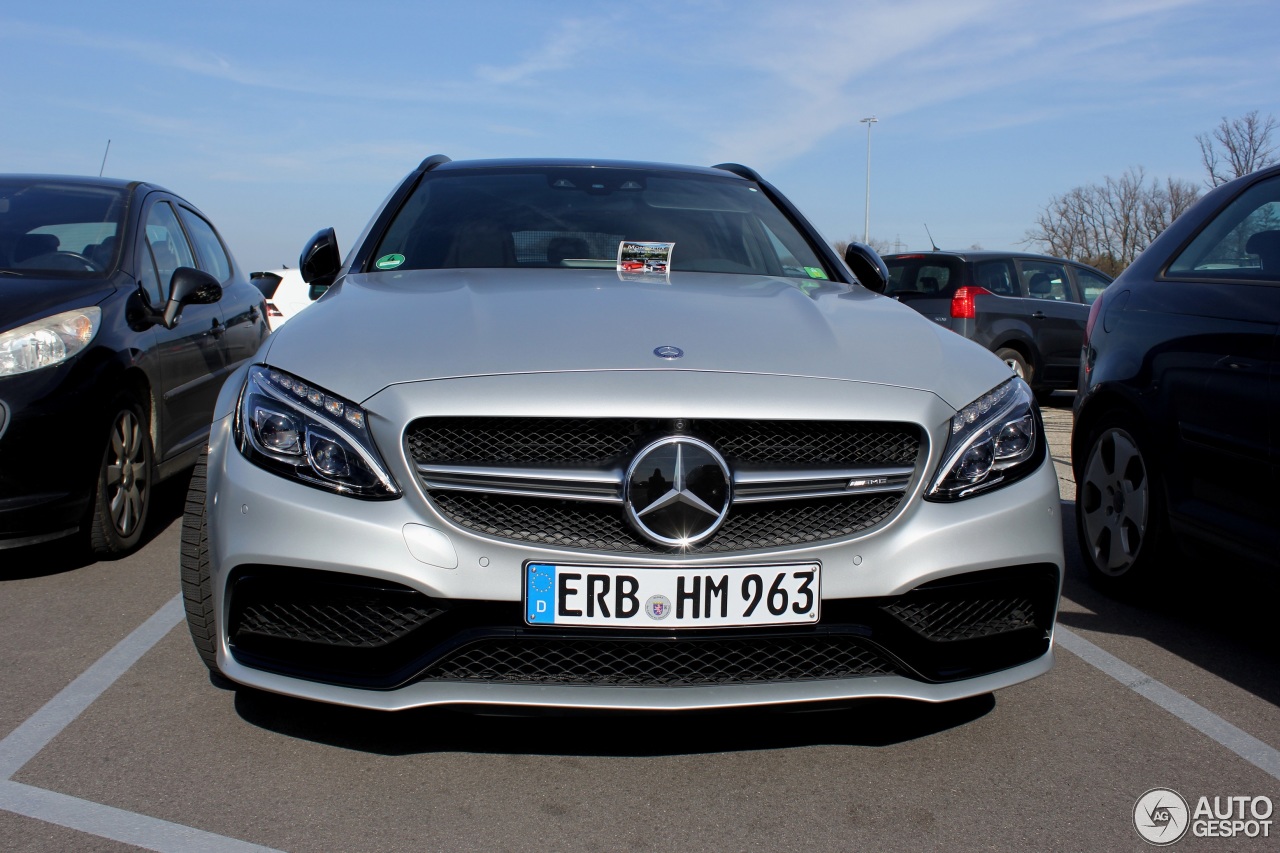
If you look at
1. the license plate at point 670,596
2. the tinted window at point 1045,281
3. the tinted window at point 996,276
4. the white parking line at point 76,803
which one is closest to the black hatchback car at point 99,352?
the white parking line at point 76,803

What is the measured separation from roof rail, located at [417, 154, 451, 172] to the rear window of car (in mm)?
8114

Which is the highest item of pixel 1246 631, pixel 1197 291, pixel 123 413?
pixel 1197 291

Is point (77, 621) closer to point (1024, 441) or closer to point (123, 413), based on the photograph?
point (123, 413)

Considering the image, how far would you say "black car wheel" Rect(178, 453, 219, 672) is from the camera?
2.81 meters

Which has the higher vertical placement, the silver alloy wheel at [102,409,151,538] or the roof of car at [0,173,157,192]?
the roof of car at [0,173,157,192]

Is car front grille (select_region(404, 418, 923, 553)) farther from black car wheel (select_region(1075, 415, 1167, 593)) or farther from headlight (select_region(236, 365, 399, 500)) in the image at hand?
black car wheel (select_region(1075, 415, 1167, 593))

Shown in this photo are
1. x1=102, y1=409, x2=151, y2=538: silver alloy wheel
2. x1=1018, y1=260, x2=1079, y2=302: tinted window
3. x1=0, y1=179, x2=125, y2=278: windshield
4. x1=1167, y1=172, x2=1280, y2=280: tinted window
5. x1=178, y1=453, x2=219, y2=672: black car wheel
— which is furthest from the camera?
x1=1018, y1=260, x2=1079, y2=302: tinted window

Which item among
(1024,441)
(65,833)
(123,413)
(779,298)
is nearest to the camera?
(65,833)

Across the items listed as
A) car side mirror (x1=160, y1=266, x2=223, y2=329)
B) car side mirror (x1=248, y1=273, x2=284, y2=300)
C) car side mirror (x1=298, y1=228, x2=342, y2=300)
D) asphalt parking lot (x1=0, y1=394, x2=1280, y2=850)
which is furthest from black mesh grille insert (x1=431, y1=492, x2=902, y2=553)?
car side mirror (x1=248, y1=273, x2=284, y2=300)

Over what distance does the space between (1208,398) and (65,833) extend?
3317 millimetres

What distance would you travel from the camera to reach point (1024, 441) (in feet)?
9.17

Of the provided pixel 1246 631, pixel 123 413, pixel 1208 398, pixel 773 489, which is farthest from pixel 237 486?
pixel 1246 631

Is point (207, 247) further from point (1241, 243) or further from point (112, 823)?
point (1241, 243)

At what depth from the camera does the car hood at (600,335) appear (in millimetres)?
2648
